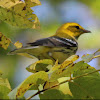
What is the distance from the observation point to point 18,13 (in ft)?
4.65

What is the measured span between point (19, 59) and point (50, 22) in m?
0.84

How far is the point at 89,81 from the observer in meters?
1.06

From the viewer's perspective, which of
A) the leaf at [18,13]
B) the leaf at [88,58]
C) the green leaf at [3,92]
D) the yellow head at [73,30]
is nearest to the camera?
the green leaf at [3,92]

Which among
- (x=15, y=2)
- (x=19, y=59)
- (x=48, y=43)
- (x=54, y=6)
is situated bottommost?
(x=19, y=59)

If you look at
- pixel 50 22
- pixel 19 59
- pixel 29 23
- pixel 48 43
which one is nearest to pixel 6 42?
pixel 29 23

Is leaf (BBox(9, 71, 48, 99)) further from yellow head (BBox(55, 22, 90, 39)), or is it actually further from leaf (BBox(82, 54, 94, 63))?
yellow head (BBox(55, 22, 90, 39))

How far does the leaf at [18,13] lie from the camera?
1.34 metres

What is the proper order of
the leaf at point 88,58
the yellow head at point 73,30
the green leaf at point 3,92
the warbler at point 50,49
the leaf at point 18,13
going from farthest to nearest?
the yellow head at point 73,30
the warbler at point 50,49
the leaf at point 18,13
the leaf at point 88,58
the green leaf at point 3,92

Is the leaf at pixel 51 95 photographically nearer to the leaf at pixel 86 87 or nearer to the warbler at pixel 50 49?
the leaf at pixel 86 87

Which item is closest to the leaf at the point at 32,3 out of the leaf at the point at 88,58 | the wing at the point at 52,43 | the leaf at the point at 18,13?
the leaf at the point at 18,13

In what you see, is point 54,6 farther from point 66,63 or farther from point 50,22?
point 66,63

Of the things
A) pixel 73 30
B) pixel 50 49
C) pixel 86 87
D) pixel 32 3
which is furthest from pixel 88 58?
pixel 73 30

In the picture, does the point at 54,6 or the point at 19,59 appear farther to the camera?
the point at 54,6

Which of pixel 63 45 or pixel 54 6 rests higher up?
pixel 54 6
